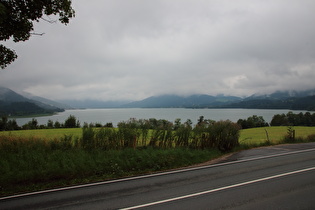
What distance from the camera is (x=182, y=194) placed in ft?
20.9

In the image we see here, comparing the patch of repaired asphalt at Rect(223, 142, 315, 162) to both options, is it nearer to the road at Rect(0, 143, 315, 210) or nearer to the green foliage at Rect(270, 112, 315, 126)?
the road at Rect(0, 143, 315, 210)

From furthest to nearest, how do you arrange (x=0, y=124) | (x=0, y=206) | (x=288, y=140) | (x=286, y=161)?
(x=0, y=124), (x=288, y=140), (x=286, y=161), (x=0, y=206)

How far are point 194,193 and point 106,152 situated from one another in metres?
6.48

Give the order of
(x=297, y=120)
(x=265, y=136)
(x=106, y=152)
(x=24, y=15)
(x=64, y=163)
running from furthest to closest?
(x=297, y=120) < (x=265, y=136) < (x=106, y=152) < (x=64, y=163) < (x=24, y=15)

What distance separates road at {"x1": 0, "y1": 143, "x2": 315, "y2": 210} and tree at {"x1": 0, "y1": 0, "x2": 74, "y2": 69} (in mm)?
6257

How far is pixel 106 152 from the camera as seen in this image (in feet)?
37.4

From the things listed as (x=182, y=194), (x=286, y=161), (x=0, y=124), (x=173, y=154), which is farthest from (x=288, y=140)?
(x=0, y=124)

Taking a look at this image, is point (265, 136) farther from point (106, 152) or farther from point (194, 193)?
point (194, 193)

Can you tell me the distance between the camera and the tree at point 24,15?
757 cm

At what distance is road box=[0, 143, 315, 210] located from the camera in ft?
18.5

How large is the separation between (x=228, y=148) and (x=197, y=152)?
148 inches

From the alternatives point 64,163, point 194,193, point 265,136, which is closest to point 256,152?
point 194,193

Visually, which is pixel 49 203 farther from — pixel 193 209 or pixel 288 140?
pixel 288 140

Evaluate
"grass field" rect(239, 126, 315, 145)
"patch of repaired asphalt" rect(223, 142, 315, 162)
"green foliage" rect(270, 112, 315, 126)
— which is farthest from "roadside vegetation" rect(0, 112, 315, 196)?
"green foliage" rect(270, 112, 315, 126)
